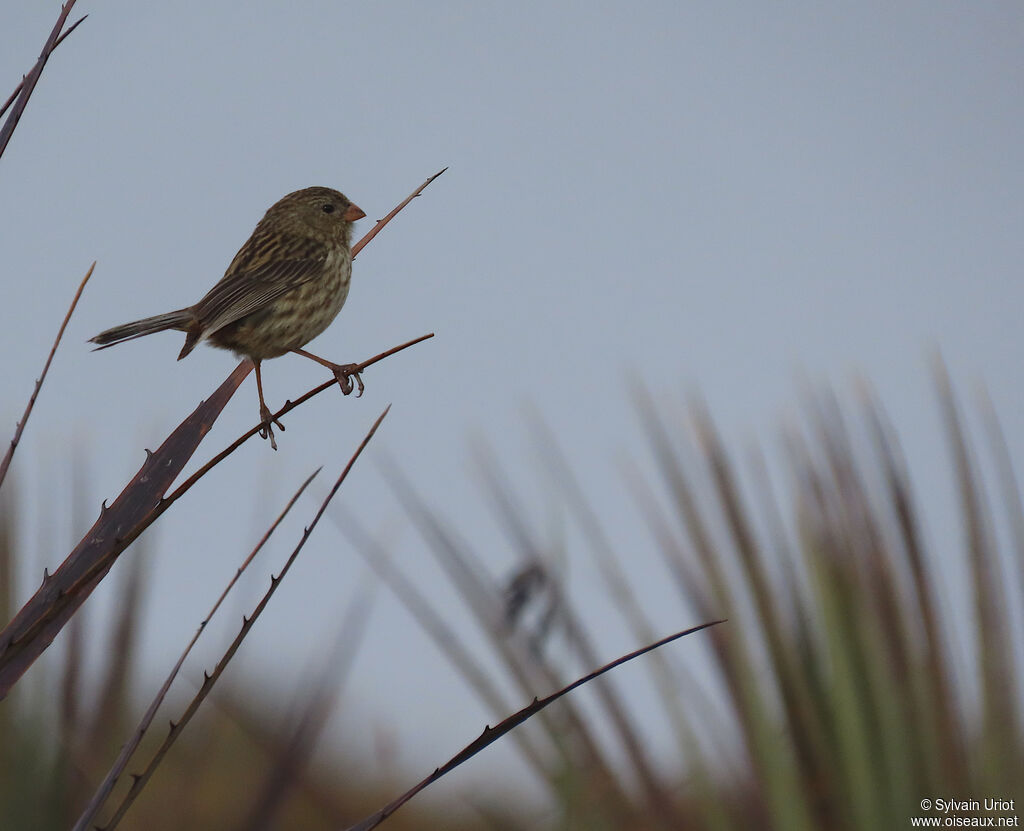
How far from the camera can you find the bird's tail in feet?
9.91

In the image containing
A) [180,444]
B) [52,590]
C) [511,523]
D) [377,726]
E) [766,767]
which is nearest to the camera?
[52,590]

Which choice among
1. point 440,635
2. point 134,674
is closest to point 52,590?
Answer: point 440,635

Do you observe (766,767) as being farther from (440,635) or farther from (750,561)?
(440,635)

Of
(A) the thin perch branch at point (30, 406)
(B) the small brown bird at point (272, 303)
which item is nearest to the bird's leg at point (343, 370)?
(B) the small brown bird at point (272, 303)

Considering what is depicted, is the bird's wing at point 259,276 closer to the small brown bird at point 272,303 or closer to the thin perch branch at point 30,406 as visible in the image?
the small brown bird at point 272,303

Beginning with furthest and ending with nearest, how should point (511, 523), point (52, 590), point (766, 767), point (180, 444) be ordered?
point (511, 523)
point (766, 767)
point (180, 444)
point (52, 590)

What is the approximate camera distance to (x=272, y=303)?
3404mm

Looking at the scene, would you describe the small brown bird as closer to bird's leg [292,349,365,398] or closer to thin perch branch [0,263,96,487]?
bird's leg [292,349,365,398]

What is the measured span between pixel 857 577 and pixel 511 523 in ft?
2.71

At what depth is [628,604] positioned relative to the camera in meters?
2.94

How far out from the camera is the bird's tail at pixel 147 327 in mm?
3021

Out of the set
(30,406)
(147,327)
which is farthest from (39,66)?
(147,327)

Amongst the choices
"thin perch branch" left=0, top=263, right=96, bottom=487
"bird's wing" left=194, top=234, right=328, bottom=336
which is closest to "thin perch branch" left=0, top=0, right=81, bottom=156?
"thin perch branch" left=0, top=263, right=96, bottom=487

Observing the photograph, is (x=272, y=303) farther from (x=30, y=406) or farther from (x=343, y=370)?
(x=30, y=406)
